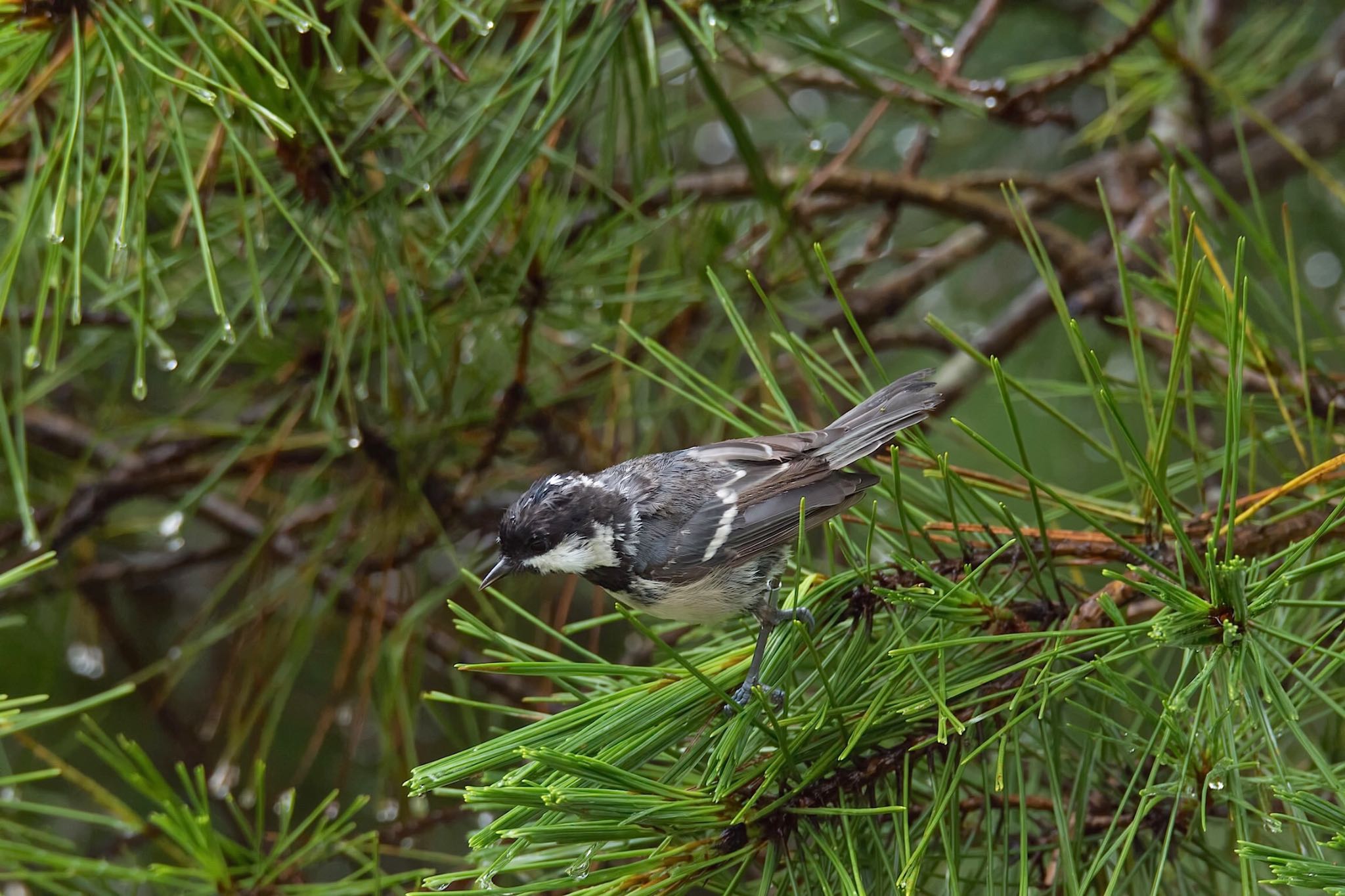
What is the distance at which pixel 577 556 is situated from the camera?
1.62 metres

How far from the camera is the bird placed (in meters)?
1.47

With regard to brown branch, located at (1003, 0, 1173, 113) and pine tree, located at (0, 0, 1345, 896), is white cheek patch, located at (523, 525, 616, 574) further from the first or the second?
brown branch, located at (1003, 0, 1173, 113)

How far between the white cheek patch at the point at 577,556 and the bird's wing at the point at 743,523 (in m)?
0.08

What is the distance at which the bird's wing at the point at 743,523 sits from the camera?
1506mm

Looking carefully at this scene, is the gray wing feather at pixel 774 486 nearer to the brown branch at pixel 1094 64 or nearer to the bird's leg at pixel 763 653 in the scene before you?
the bird's leg at pixel 763 653

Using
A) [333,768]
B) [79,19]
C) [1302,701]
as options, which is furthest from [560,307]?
[333,768]

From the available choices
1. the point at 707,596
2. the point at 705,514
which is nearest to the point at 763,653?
the point at 707,596

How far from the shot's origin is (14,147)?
6.78 ft

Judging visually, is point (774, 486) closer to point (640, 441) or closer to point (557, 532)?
point (557, 532)

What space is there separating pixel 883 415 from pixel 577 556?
469mm

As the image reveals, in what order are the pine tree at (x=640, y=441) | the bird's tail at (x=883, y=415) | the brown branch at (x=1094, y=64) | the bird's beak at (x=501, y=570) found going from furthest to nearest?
the brown branch at (x=1094, y=64) < the bird's beak at (x=501, y=570) < the bird's tail at (x=883, y=415) < the pine tree at (x=640, y=441)

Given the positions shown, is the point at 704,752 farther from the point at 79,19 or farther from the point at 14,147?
the point at 14,147

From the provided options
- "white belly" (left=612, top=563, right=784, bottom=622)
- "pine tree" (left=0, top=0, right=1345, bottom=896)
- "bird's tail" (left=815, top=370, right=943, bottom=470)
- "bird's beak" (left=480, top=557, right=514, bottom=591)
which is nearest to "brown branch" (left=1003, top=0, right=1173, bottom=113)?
"pine tree" (left=0, top=0, right=1345, bottom=896)

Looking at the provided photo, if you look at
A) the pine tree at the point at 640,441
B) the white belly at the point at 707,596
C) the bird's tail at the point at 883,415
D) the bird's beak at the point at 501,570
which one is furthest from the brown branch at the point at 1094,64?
the bird's beak at the point at 501,570
